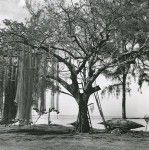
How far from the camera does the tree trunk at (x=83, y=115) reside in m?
25.0

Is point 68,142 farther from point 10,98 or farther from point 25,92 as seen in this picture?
point 10,98

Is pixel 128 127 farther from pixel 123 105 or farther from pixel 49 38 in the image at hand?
pixel 49 38

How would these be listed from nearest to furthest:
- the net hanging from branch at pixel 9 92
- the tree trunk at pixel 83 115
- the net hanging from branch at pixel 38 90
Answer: the net hanging from branch at pixel 38 90 < the net hanging from branch at pixel 9 92 < the tree trunk at pixel 83 115

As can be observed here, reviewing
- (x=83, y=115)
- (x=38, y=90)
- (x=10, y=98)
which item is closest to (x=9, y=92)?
(x=10, y=98)

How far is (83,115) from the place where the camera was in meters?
25.2

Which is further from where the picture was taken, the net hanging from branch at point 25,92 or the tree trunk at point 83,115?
the tree trunk at point 83,115

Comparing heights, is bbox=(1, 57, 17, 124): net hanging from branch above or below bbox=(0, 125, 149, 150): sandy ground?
above

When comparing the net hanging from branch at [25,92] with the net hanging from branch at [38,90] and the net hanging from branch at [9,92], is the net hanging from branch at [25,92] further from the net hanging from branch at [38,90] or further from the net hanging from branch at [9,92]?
the net hanging from branch at [9,92]

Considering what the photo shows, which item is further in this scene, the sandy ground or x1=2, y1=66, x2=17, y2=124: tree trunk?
x1=2, y1=66, x2=17, y2=124: tree trunk

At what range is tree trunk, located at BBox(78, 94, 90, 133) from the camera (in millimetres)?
25031

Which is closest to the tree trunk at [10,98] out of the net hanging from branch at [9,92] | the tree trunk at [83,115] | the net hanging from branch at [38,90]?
the net hanging from branch at [9,92]

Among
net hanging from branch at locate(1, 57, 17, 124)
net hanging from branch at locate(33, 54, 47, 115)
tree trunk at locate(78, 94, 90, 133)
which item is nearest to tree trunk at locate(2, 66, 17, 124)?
net hanging from branch at locate(1, 57, 17, 124)

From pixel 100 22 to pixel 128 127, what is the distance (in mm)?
8924

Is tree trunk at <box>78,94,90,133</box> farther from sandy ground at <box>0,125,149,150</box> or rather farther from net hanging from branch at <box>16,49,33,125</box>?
net hanging from branch at <box>16,49,33,125</box>
